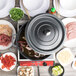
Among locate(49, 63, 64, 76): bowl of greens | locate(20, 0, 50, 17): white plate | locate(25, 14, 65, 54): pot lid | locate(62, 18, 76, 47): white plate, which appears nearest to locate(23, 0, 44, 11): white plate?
locate(20, 0, 50, 17): white plate

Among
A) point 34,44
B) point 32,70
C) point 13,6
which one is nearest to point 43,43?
point 34,44

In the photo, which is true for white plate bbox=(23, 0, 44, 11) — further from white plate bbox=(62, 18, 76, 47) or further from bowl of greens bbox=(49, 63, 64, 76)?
bowl of greens bbox=(49, 63, 64, 76)

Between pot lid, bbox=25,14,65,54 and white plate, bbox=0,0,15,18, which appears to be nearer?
pot lid, bbox=25,14,65,54

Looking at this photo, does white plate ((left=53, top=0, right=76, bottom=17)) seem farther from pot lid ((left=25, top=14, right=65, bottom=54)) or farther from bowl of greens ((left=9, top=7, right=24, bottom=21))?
pot lid ((left=25, top=14, right=65, bottom=54))

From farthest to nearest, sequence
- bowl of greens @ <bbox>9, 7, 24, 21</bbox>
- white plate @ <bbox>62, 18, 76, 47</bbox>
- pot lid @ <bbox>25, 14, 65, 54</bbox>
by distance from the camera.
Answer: white plate @ <bbox>62, 18, 76, 47</bbox>, bowl of greens @ <bbox>9, 7, 24, 21</bbox>, pot lid @ <bbox>25, 14, 65, 54</bbox>

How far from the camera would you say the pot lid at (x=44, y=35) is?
3.59ft

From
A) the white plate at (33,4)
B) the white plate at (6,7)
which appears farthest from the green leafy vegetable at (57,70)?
the white plate at (6,7)

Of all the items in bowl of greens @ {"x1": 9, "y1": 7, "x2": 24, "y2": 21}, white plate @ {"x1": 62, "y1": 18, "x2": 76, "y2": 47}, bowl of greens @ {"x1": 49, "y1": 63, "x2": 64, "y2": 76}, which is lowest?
bowl of greens @ {"x1": 49, "y1": 63, "x2": 64, "y2": 76}

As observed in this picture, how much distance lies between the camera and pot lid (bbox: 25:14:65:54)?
1095mm

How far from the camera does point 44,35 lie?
107 centimetres

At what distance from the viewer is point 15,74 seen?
1675 mm

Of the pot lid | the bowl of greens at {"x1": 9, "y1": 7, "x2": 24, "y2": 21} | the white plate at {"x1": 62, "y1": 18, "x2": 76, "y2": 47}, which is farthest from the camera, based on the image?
the white plate at {"x1": 62, "y1": 18, "x2": 76, "y2": 47}

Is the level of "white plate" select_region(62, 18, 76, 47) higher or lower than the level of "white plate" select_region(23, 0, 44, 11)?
lower

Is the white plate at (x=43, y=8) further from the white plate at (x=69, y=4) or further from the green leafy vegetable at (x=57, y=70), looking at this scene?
the green leafy vegetable at (x=57, y=70)
